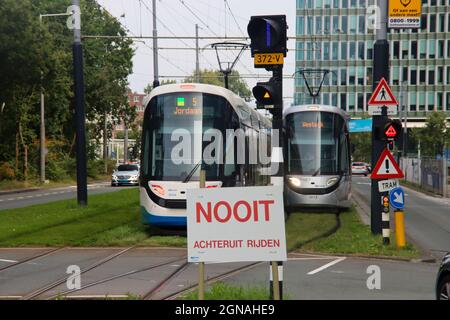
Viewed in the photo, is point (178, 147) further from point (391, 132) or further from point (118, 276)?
point (118, 276)

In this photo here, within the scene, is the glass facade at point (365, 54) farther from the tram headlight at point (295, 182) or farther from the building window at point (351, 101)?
the tram headlight at point (295, 182)

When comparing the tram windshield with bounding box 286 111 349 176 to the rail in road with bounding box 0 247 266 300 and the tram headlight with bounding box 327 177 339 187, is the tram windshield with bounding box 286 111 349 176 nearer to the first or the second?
the tram headlight with bounding box 327 177 339 187

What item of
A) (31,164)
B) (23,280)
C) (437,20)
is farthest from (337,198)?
(437,20)

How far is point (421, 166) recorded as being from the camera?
4509 centimetres

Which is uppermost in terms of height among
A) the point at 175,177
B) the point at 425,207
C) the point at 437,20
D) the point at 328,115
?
the point at 437,20

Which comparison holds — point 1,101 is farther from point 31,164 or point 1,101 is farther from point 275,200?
point 275,200

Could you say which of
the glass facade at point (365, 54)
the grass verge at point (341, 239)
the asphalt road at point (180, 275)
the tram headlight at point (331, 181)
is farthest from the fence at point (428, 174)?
the glass facade at point (365, 54)

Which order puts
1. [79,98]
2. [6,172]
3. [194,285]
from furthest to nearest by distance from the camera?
1. [6,172]
2. [79,98]
3. [194,285]

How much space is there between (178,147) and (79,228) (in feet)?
10.9

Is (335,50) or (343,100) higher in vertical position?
(335,50)

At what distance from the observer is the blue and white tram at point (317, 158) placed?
854 inches

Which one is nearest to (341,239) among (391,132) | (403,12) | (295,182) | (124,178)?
(391,132)

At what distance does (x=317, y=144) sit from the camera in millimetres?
22141
